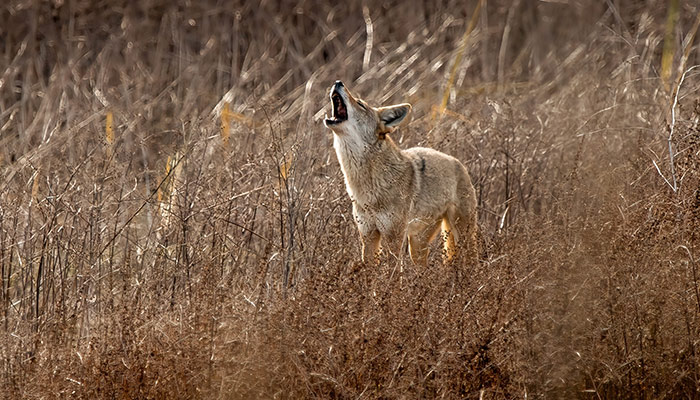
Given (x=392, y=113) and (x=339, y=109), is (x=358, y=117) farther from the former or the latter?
(x=392, y=113)

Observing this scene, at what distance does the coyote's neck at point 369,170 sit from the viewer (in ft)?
25.9

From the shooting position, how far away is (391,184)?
7.92 metres

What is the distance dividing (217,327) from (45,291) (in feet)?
4.87

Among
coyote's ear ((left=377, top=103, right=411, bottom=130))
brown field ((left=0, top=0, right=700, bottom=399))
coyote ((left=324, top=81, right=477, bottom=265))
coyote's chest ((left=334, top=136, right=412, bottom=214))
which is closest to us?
brown field ((left=0, top=0, right=700, bottom=399))

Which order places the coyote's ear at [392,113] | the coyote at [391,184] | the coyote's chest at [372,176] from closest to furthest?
the coyote at [391,184], the coyote's chest at [372,176], the coyote's ear at [392,113]

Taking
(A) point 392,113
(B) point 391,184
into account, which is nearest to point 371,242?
(B) point 391,184

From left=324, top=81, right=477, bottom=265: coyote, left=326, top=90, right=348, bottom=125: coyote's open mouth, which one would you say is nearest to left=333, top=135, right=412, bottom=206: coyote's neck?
left=324, top=81, right=477, bottom=265: coyote

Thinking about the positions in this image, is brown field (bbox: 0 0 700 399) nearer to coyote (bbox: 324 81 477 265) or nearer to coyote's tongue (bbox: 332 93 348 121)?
coyote (bbox: 324 81 477 265)

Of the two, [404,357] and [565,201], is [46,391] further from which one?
[565,201]

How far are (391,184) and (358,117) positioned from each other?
0.55 metres

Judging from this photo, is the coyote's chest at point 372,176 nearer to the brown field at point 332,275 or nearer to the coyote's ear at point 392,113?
the brown field at point 332,275

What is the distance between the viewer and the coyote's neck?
7.88 meters

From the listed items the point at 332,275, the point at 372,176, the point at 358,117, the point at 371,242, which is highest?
the point at 358,117

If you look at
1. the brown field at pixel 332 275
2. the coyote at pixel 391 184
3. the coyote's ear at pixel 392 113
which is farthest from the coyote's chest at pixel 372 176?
the coyote's ear at pixel 392 113
